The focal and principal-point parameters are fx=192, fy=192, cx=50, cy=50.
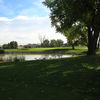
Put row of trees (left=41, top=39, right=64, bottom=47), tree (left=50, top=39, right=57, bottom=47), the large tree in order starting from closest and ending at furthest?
the large tree < tree (left=50, top=39, right=57, bottom=47) < row of trees (left=41, top=39, right=64, bottom=47)

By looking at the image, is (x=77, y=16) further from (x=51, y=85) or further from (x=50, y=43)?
(x=50, y=43)

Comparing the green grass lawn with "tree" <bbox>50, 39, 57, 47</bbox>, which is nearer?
the green grass lawn

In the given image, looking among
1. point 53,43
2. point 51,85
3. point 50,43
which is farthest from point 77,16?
point 50,43

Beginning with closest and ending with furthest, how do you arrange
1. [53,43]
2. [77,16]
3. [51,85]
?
[51,85], [77,16], [53,43]

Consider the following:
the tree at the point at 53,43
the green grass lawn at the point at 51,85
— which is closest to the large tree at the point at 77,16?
the green grass lawn at the point at 51,85

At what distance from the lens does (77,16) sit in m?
15.5

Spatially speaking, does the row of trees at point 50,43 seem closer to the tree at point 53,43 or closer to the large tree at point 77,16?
the tree at point 53,43

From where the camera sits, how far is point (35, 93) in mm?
7285

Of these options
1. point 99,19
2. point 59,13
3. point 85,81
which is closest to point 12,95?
point 85,81

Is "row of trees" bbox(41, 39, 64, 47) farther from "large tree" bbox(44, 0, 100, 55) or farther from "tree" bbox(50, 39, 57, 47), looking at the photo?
"large tree" bbox(44, 0, 100, 55)

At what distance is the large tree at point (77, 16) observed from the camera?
521 inches

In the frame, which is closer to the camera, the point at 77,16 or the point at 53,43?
the point at 77,16

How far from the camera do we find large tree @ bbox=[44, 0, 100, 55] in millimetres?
13234

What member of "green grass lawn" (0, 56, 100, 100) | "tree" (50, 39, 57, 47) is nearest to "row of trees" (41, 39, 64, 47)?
"tree" (50, 39, 57, 47)
